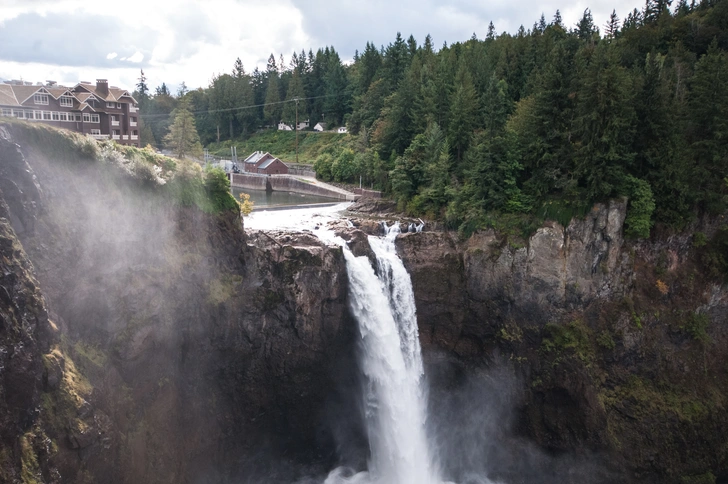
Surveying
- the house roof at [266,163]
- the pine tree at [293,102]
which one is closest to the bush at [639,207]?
the house roof at [266,163]

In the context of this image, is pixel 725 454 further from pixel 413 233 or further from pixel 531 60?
pixel 531 60

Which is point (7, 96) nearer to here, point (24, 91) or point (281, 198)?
point (24, 91)

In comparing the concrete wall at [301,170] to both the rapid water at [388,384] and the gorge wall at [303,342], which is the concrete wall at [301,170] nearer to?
the gorge wall at [303,342]

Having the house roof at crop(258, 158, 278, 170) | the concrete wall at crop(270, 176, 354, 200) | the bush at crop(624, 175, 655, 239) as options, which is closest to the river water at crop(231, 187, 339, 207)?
the concrete wall at crop(270, 176, 354, 200)

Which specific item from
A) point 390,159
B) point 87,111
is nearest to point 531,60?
point 390,159

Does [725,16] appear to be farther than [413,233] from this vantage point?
Yes

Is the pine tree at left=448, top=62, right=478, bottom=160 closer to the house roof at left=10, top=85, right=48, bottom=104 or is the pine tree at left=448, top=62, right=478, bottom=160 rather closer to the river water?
the river water

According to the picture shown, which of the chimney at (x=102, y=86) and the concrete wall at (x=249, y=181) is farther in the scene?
the concrete wall at (x=249, y=181)

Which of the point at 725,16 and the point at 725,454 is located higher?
the point at 725,16
